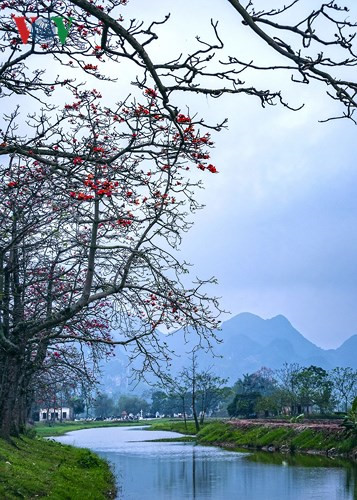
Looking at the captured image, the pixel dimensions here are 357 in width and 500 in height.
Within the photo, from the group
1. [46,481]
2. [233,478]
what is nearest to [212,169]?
[46,481]

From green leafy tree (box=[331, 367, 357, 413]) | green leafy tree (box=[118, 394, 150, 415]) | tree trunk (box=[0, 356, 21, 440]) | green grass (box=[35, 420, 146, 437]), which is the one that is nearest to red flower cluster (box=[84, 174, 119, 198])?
tree trunk (box=[0, 356, 21, 440])

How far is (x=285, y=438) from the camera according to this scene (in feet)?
150

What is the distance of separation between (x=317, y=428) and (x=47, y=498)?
31.4 m

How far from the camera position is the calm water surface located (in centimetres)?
2275

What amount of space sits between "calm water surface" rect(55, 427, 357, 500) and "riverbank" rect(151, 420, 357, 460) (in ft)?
9.00

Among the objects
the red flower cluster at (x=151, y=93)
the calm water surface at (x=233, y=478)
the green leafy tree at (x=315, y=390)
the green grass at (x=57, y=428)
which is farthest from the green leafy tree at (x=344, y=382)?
the red flower cluster at (x=151, y=93)

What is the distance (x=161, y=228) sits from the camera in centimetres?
1388

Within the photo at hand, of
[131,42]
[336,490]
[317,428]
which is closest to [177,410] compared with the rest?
[317,428]

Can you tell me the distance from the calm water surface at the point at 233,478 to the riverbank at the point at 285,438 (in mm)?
2744

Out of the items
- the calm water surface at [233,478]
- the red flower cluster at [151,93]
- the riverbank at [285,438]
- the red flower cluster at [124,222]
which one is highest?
the red flower cluster at [151,93]

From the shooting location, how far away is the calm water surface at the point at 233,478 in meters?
22.8

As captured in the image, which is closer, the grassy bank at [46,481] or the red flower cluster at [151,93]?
the red flower cluster at [151,93]

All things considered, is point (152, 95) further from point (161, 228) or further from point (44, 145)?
point (161, 228)

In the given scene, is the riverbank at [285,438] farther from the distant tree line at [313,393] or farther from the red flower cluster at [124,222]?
the red flower cluster at [124,222]
